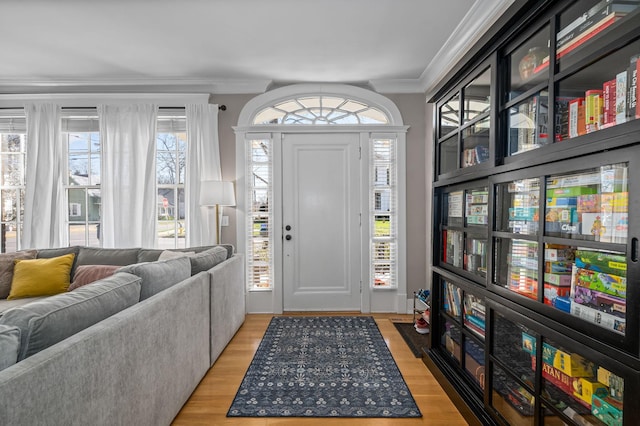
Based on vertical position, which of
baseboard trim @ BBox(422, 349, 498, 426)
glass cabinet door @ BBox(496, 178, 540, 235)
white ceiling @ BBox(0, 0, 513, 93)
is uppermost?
white ceiling @ BBox(0, 0, 513, 93)

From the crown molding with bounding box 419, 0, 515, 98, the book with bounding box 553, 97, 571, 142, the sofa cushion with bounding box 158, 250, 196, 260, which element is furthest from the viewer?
the sofa cushion with bounding box 158, 250, 196, 260

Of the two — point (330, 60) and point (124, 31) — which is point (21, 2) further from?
point (330, 60)

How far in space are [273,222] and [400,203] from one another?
1485mm

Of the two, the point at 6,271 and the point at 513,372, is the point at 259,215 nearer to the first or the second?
the point at 6,271

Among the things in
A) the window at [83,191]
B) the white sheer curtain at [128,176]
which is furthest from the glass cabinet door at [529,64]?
the window at [83,191]

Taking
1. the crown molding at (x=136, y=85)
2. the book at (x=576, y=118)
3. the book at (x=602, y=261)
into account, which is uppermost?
the crown molding at (x=136, y=85)

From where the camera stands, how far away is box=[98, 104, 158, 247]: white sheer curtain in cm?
378

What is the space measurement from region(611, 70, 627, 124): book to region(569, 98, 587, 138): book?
13 centimetres

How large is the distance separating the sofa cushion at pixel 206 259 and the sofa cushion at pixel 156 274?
0.38 meters

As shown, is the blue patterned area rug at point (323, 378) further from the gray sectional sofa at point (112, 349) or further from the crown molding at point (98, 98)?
the crown molding at point (98, 98)

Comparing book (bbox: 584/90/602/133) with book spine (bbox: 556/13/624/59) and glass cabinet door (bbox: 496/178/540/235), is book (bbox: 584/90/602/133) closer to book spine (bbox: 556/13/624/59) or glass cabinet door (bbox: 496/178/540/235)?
book spine (bbox: 556/13/624/59)

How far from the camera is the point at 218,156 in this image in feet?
12.7

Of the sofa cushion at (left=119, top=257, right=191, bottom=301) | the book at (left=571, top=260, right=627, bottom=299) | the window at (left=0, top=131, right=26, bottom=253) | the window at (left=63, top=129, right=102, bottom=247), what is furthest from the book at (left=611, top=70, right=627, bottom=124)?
the window at (left=0, top=131, right=26, bottom=253)

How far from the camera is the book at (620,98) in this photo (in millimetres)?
1055
